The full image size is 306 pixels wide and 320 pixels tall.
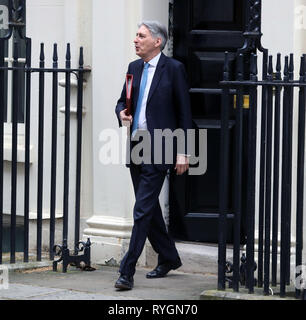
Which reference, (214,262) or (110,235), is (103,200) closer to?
(110,235)

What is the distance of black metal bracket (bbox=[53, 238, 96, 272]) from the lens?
Answer: 8.30m

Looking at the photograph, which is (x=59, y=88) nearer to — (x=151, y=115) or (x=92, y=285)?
(x=151, y=115)

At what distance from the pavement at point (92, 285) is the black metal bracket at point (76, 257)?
0.18ft

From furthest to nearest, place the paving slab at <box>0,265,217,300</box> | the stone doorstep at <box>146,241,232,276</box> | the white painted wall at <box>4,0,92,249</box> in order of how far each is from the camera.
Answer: the white painted wall at <box>4,0,92,249</box>, the stone doorstep at <box>146,241,232,276</box>, the paving slab at <box>0,265,217,300</box>

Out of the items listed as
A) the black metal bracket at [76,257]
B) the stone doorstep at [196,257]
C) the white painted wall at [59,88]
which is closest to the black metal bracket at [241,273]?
the stone doorstep at [196,257]

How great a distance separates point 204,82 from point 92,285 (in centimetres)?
194

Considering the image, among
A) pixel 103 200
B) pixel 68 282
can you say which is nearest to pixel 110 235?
pixel 103 200

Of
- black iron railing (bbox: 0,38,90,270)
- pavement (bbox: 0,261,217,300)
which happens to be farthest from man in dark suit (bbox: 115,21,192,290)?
black iron railing (bbox: 0,38,90,270)

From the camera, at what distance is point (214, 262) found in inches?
332

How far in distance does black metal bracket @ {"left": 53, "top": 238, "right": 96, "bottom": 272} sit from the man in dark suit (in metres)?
0.78

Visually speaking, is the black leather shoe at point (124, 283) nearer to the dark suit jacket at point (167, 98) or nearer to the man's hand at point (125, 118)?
the dark suit jacket at point (167, 98)

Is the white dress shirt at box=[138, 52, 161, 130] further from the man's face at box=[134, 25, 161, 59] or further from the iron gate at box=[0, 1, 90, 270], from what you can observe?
the iron gate at box=[0, 1, 90, 270]

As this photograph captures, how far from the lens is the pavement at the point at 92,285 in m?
7.37
